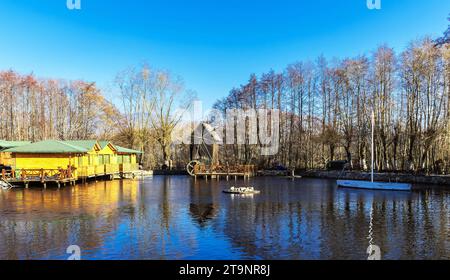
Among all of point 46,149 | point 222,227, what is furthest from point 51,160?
→ point 222,227

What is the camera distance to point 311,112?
188ft

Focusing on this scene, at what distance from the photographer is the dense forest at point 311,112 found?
41.5 metres

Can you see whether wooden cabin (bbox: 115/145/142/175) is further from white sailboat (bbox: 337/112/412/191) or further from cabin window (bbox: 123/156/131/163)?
white sailboat (bbox: 337/112/412/191)

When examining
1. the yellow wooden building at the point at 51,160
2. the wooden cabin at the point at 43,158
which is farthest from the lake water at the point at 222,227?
the wooden cabin at the point at 43,158

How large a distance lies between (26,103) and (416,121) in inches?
2344

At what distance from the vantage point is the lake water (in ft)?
40.1

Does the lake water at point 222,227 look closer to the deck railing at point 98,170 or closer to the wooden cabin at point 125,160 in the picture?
the deck railing at point 98,170

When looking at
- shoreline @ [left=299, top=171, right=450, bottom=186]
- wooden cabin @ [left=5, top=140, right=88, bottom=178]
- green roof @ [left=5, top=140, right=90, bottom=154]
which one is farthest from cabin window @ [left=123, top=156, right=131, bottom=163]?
shoreline @ [left=299, top=171, right=450, bottom=186]

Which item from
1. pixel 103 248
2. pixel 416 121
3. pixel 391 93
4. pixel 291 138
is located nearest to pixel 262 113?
pixel 291 138

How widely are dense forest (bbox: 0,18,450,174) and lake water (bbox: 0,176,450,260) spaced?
20.5m

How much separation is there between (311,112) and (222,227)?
4425cm

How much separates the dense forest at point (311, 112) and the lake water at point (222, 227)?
2048cm
